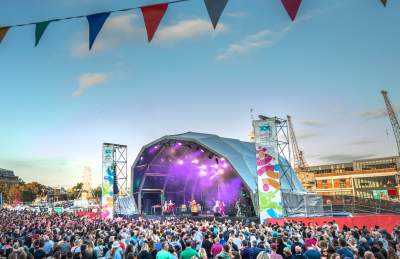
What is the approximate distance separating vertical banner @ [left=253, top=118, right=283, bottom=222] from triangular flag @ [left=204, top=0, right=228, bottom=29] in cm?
1483

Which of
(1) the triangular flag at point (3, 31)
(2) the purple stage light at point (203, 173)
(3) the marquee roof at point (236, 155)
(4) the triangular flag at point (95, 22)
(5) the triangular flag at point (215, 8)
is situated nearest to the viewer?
(5) the triangular flag at point (215, 8)

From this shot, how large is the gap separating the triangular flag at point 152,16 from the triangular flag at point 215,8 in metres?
1.17

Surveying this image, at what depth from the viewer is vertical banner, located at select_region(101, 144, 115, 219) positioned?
30062mm

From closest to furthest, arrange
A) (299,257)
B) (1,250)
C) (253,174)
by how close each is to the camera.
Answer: (299,257) < (1,250) < (253,174)

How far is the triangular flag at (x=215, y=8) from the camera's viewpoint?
22.1 ft

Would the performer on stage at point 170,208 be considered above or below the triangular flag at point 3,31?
below

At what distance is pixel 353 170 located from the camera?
90562 mm

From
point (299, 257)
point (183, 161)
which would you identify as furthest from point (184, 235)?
point (183, 161)

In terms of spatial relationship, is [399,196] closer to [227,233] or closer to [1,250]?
[227,233]

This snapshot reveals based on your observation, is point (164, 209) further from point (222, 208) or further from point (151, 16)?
point (151, 16)

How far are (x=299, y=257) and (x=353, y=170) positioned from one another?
93.9 metres

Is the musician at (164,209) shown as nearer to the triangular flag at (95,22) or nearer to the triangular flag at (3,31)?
the triangular flag at (3,31)

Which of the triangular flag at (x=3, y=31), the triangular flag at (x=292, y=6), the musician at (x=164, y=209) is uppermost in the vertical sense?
the triangular flag at (x=3, y=31)

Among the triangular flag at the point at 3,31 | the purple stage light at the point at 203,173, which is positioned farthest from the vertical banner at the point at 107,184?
the triangular flag at the point at 3,31
